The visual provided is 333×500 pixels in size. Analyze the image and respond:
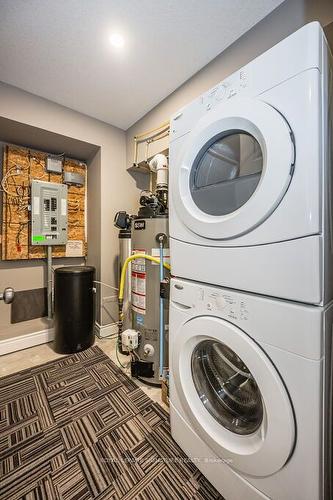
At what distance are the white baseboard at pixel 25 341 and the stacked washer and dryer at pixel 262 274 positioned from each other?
6.28 ft

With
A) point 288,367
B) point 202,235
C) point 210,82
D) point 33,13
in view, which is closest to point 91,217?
point 33,13

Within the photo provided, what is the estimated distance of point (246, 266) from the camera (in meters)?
0.71

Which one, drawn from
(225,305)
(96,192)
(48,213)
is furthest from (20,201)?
(225,305)

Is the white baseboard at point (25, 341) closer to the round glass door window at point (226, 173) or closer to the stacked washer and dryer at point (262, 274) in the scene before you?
the stacked washer and dryer at point (262, 274)

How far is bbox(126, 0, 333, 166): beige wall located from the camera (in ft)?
3.38

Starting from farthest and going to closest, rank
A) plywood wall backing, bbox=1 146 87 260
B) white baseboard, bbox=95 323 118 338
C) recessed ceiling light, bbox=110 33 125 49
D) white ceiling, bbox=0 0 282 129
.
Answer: white baseboard, bbox=95 323 118 338 < plywood wall backing, bbox=1 146 87 260 < recessed ceiling light, bbox=110 33 125 49 < white ceiling, bbox=0 0 282 129

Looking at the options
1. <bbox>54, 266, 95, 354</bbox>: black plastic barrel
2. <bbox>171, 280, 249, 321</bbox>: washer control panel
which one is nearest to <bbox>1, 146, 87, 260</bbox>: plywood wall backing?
<bbox>54, 266, 95, 354</bbox>: black plastic barrel

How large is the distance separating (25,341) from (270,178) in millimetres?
2616

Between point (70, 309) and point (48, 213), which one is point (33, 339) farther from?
point (48, 213)

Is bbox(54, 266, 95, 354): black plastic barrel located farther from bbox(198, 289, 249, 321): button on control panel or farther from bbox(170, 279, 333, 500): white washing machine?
bbox(198, 289, 249, 321): button on control panel

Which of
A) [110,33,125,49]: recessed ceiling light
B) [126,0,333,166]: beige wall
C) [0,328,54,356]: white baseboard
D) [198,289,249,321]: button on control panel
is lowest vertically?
[0,328,54,356]: white baseboard

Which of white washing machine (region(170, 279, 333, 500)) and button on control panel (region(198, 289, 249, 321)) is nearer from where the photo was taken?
white washing machine (region(170, 279, 333, 500))

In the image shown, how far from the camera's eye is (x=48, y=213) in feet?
7.21

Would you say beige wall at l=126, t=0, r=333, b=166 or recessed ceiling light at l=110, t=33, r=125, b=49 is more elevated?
recessed ceiling light at l=110, t=33, r=125, b=49
